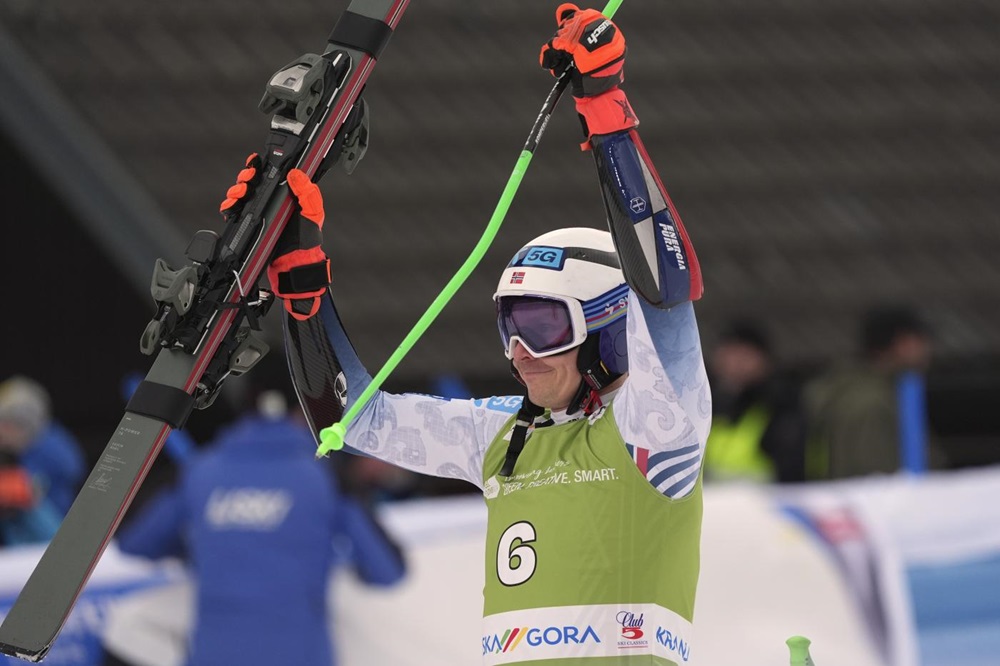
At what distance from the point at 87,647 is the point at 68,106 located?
504 centimetres

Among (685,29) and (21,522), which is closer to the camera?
(21,522)

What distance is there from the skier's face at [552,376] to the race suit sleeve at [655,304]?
23 cm

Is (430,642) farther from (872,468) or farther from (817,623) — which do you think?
(872,468)

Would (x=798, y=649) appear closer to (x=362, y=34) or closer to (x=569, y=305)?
(x=569, y=305)

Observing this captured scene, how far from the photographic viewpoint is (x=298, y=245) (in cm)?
362

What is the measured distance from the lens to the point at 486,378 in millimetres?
9516

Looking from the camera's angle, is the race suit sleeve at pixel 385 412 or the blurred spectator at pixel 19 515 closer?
the race suit sleeve at pixel 385 412

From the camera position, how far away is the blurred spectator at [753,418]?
22.3ft

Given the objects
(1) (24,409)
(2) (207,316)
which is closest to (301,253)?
(2) (207,316)

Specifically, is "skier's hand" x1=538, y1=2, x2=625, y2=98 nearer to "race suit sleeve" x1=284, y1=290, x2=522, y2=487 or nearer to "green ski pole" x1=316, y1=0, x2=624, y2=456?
"green ski pole" x1=316, y1=0, x2=624, y2=456

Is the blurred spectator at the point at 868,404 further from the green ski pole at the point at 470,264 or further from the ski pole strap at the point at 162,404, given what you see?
the ski pole strap at the point at 162,404

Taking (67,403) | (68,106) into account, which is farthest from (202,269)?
(68,106)

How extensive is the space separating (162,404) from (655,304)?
102cm

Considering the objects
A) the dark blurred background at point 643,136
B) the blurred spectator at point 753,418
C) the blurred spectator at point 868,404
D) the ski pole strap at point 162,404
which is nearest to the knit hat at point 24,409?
the dark blurred background at point 643,136
